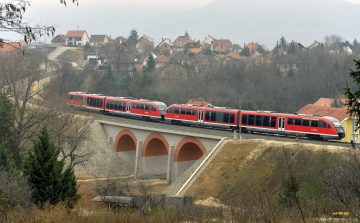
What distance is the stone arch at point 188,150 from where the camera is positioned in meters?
42.4

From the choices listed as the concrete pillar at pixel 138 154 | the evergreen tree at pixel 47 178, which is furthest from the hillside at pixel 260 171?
the concrete pillar at pixel 138 154

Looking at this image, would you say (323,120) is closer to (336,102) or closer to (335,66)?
(336,102)

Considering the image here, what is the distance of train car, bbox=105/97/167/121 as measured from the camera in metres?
47.7

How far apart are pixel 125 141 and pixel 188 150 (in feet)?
27.0

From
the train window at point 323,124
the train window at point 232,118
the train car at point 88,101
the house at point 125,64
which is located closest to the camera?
the train window at point 323,124

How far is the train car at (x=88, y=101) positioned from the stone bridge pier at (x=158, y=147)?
2.57 metres

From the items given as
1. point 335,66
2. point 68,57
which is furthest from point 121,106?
point 68,57

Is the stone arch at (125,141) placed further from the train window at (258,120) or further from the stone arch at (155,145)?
the train window at (258,120)

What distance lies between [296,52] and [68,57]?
4031 cm

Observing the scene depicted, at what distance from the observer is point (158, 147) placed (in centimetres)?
4841

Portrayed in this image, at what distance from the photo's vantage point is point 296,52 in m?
108

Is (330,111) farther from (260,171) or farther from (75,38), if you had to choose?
(75,38)

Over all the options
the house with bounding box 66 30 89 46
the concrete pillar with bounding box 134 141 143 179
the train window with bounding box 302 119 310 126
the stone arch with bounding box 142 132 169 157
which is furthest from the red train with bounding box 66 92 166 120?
the house with bounding box 66 30 89 46

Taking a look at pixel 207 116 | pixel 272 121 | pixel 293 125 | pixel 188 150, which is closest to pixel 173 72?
pixel 188 150
